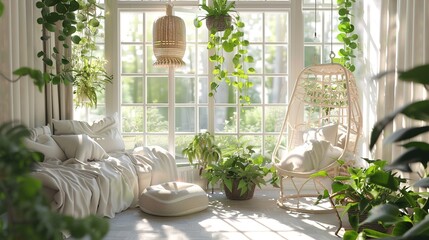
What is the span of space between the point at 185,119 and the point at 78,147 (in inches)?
67.7

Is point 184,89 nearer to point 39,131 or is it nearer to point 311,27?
point 311,27

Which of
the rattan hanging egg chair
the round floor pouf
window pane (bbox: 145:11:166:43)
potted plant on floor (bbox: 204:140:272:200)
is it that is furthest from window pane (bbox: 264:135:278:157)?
window pane (bbox: 145:11:166:43)

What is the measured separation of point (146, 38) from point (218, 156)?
167cm

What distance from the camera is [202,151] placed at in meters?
5.27

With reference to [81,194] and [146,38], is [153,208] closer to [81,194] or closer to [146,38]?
[81,194]

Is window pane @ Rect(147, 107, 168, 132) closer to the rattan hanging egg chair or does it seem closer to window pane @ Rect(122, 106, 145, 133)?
window pane @ Rect(122, 106, 145, 133)

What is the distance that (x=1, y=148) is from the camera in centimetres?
73

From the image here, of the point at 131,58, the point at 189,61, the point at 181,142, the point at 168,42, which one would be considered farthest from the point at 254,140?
the point at 131,58

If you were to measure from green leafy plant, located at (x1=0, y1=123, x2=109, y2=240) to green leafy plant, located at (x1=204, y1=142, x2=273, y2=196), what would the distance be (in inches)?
156

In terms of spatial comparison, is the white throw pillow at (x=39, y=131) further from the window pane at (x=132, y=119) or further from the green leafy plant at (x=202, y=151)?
the green leafy plant at (x=202, y=151)

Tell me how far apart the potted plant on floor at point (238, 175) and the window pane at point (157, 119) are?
0.97 m

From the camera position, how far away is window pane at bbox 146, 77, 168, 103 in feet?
18.6

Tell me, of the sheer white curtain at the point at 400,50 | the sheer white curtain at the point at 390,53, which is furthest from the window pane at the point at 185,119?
the sheer white curtain at the point at 400,50

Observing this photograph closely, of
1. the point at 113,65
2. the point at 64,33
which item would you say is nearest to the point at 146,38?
the point at 113,65
